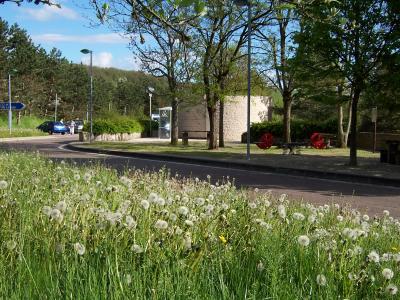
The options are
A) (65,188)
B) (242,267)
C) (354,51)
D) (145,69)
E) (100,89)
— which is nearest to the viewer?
(242,267)

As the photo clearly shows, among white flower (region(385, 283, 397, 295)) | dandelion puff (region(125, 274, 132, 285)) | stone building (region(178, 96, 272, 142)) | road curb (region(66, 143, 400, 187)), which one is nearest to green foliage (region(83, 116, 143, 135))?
stone building (region(178, 96, 272, 142))

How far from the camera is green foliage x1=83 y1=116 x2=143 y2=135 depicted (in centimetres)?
4303

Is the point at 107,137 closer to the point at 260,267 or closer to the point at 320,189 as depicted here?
the point at 320,189

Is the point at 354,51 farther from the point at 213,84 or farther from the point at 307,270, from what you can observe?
the point at 307,270

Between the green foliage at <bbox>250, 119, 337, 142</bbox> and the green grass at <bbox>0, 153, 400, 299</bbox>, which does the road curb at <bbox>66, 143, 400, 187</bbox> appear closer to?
the green grass at <bbox>0, 153, 400, 299</bbox>

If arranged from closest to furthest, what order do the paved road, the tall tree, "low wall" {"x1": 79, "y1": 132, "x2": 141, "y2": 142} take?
the paved road < the tall tree < "low wall" {"x1": 79, "y1": 132, "x2": 141, "y2": 142}

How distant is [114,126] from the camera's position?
4425 cm

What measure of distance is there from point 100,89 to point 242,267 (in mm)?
115129

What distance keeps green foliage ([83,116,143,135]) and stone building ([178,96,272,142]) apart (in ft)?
14.1

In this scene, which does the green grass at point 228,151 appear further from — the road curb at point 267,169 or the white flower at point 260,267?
the white flower at point 260,267

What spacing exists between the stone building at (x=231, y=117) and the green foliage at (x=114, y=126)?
429 centimetres

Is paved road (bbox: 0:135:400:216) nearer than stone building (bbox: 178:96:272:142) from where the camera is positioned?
Yes

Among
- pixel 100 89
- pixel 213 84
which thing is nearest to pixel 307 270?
pixel 213 84

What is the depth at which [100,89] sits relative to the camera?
116000mm
